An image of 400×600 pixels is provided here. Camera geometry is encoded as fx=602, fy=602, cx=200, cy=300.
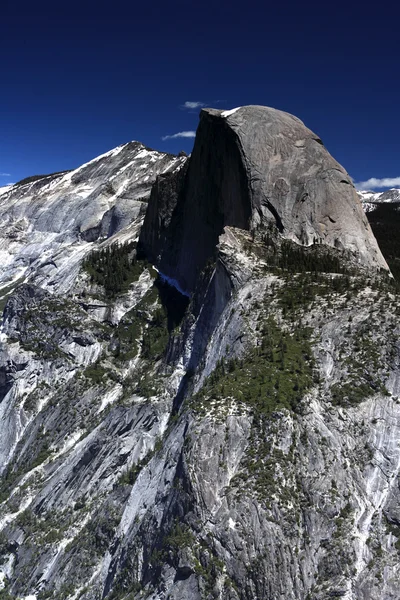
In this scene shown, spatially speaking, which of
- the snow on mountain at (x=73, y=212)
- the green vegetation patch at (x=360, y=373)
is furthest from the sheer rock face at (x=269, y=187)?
the snow on mountain at (x=73, y=212)

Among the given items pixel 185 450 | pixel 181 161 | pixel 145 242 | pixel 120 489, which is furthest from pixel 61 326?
pixel 181 161

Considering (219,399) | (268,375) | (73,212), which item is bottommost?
(219,399)

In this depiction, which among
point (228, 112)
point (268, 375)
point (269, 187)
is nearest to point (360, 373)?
point (268, 375)

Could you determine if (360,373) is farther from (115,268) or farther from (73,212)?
(73,212)

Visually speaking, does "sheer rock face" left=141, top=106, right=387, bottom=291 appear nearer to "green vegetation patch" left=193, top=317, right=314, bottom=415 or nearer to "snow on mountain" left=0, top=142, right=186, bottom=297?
"green vegetation patch" left=193, top=317, right=314, bottom=415

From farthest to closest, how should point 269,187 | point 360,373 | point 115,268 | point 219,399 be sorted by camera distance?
point 115,268
point 269,187
point 219,399
point 360,373

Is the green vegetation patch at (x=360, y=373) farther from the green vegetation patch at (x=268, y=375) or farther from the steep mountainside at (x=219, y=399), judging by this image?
the green vegetation patch at (x=268, y=375)
